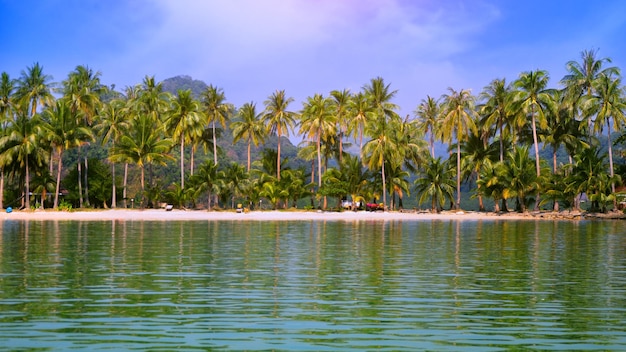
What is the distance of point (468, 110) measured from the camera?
247ft

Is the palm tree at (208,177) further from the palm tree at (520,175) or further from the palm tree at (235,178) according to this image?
the palm tree at (520,175)

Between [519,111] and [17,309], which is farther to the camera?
[519,111]

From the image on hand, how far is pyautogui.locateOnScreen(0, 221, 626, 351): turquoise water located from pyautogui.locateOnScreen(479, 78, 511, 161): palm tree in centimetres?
4838

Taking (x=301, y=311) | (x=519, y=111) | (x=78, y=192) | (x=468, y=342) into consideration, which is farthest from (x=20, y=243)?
(x=519, y=111)

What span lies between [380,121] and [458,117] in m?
8.72

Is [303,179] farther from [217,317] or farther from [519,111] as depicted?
[217,317]

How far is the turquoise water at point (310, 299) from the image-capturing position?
10164 mm

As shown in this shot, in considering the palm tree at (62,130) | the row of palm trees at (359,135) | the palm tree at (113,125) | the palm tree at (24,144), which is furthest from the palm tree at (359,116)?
the palm tree at (24,144)

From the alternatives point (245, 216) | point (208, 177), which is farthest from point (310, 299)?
point (208, 177)

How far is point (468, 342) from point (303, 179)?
68.0 metres

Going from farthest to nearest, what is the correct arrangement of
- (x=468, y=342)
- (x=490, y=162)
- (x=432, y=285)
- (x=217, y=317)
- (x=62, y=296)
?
(x=490, y=162) → (x=432, y=285) → (x=62, y=296) → (x=217, y=317) → (x=468, y=342)

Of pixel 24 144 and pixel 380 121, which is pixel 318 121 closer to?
pixel 380 121

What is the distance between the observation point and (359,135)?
7969 centimetres

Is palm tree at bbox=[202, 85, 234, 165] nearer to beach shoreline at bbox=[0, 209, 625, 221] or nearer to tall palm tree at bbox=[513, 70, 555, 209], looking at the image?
beach shoreline at bbox=[0, 209, 625, 221]
